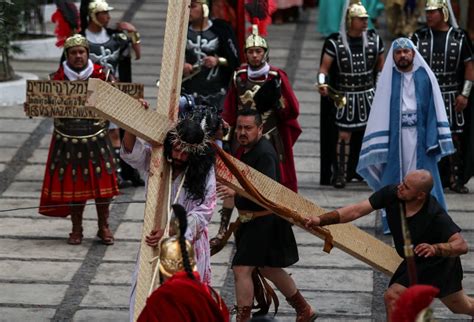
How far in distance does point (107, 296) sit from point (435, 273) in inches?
97.1

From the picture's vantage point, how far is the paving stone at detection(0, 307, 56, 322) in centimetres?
976

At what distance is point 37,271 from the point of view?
10.8 m

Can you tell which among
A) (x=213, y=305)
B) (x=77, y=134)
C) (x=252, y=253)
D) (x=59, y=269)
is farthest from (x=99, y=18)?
(x=213, y=305)

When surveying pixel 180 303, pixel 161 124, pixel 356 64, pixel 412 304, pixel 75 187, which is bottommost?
pixel 75 187

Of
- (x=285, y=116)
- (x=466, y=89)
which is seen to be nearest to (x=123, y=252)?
(x=285, y=116)

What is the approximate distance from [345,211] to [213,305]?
78.7 inches

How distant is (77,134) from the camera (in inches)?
448

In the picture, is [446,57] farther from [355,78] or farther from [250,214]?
[250,214]

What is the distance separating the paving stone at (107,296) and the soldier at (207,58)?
2.81 meters

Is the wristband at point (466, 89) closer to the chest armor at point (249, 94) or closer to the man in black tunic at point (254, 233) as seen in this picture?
the chest armor at point (249, 94)

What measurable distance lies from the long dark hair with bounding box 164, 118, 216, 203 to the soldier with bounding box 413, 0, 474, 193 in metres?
4.71

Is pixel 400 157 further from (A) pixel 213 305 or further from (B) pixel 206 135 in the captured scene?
(A) pixel 213 305

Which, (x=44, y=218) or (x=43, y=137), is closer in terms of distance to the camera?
(x=44, y=218)

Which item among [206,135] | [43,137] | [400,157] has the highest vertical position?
[206,135]
